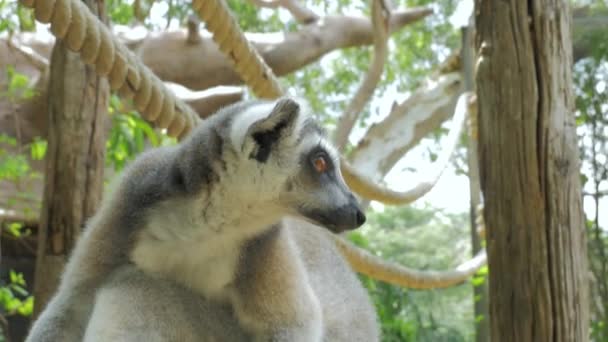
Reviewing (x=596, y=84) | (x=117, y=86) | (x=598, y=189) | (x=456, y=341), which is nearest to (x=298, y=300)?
(x=117, y=86)

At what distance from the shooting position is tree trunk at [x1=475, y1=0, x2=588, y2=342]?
2.78 m

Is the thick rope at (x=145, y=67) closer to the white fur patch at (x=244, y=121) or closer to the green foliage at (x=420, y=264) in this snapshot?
the white fur patch at (x=244, y=121)

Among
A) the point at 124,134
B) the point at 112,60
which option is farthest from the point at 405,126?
the point at 112,60

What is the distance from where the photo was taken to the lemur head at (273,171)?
2277mm

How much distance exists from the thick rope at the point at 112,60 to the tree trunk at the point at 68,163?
1.37 feet

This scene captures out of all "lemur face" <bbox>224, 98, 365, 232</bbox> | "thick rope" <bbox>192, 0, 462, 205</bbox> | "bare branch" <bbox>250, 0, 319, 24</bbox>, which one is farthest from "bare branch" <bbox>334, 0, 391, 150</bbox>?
"lemur face" <bbox>224, 98, 365, 232</bbox>

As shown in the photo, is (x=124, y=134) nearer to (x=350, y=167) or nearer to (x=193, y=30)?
(x=350, y=167)

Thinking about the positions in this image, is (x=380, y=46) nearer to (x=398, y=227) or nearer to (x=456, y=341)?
(x=456, y=341)

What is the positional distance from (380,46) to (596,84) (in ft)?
7.18

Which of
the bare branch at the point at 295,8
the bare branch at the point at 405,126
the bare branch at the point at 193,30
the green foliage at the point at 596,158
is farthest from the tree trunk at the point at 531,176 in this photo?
the bare branch at the point at 193,30

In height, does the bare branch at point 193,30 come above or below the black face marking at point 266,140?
below

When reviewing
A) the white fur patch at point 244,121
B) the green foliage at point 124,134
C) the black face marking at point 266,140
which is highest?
the white fur patch at point 244,121

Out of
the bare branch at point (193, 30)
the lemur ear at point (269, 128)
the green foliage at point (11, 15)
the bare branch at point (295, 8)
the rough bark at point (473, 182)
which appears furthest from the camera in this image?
the bare branch at point (193, 30)

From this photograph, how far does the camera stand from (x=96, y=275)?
97.1 inches
